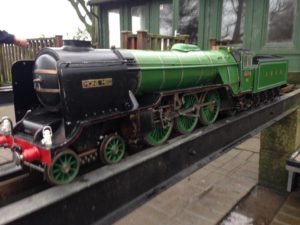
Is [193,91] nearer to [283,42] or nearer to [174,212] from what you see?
[174,212]

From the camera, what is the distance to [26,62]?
10.1 ft

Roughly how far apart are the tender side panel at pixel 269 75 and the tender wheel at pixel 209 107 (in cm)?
138

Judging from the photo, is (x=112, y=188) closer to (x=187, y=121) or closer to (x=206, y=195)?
(x=187, y=121)

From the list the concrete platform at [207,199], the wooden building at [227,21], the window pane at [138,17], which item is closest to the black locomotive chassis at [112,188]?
the concrete platform at [207,199]

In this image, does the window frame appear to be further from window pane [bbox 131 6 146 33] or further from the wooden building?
window pane [bbox 131 6 146 33]

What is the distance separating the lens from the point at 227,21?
11344 millimetres

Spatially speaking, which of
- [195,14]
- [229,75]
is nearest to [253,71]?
[229,75]

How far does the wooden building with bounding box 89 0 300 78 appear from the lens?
9969mm

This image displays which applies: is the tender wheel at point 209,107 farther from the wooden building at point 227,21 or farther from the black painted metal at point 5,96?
the black painted metal at point 5,96

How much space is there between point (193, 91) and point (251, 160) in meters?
7.69

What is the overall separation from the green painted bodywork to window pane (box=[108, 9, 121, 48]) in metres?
10.8

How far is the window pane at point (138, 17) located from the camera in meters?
14.2

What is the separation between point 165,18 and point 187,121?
1011 cm

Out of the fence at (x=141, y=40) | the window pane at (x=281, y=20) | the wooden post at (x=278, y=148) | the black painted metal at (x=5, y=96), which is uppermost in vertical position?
the window pane at (x=281, y=20)
